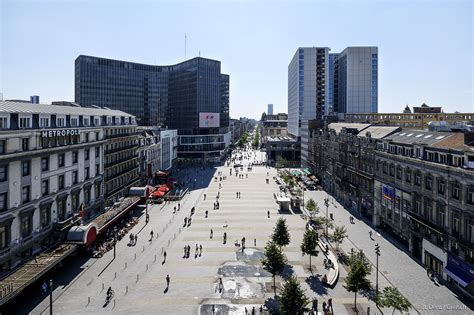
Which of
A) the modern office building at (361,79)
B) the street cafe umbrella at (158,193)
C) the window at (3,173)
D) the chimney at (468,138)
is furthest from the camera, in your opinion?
the modern office building at (361,79)

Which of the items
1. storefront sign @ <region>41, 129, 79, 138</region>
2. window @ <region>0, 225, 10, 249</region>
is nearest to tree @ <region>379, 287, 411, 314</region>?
window @ <region>0, 225, 10, 249</region>

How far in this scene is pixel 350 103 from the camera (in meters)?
180

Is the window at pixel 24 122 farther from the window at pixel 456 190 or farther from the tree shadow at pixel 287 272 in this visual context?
the window at pixel 456 190

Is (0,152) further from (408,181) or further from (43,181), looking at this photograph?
(408,181)

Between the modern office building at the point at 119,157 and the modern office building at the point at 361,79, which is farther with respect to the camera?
the modern office building at the point at 361,79

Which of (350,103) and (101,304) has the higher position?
(350,103)

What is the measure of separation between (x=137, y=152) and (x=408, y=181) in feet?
200

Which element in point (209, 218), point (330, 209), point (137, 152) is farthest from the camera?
point (137, 152)

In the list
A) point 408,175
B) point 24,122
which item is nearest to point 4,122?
point 24,122

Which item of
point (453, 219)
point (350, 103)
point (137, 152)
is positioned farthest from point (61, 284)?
point (350, 103)

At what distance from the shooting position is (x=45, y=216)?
45719 mm

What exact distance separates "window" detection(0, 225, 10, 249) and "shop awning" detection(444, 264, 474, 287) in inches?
1790

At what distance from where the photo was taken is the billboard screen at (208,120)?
173750 millimetres

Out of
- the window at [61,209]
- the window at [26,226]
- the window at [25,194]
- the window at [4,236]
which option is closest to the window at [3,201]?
the window at [4,236]
